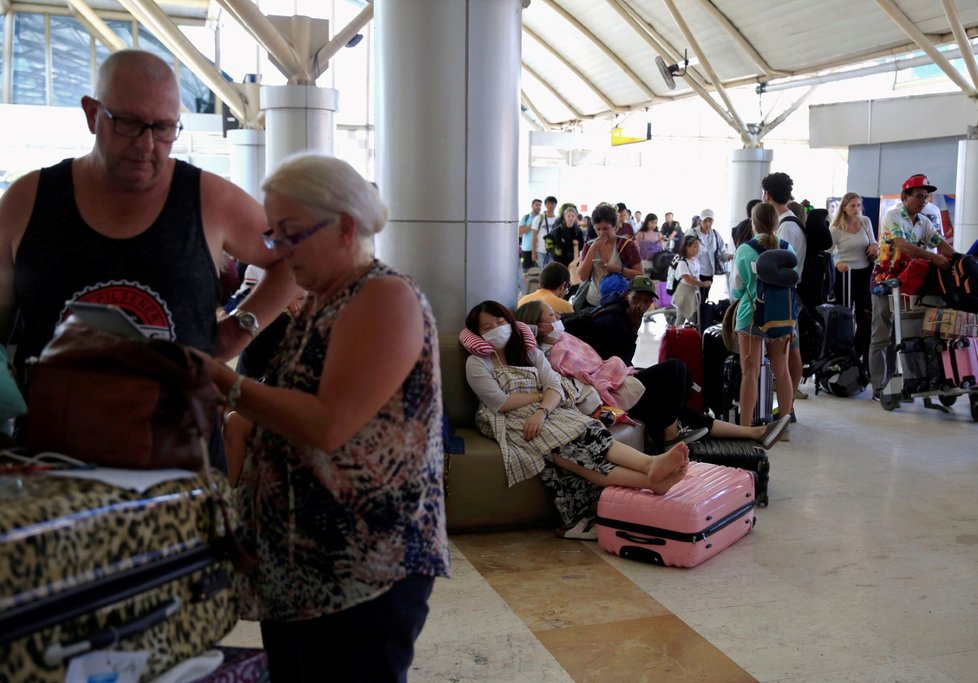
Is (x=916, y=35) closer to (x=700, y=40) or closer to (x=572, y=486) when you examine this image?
(x=700, y=40)

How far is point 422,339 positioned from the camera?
1807mm

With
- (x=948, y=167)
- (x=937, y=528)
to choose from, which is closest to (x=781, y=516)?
(x=937, y=528)

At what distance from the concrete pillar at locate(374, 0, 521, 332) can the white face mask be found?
1086 millimetres

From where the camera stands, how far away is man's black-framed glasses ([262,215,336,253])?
181cm

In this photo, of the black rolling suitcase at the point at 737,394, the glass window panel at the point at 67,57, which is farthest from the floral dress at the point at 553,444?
the glass window panel at the point at 67,57

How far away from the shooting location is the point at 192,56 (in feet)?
59.8

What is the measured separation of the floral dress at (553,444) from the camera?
511 cm

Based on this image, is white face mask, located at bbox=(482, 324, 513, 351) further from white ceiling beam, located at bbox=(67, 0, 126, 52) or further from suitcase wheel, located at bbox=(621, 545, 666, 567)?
white ceiling beam, located at bbox=(67, 0, 126, 52)

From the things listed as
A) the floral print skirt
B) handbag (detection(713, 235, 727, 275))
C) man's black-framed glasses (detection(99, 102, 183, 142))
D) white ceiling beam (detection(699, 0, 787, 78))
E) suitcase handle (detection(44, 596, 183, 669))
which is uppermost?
white ceiling beam (detection(699, 0, 787, 78))

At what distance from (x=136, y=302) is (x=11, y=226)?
326mm

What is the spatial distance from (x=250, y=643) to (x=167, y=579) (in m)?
2.32

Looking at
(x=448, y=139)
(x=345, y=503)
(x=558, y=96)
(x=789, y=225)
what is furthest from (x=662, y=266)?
(x=558, y=96)

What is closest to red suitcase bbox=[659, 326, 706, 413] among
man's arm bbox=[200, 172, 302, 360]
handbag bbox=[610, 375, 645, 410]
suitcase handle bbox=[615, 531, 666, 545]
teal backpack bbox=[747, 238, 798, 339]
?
teal backpack bbox=[747, 238, 798, 339]

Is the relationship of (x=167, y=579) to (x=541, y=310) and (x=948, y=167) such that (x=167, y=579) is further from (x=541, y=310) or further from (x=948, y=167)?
(x=948, y=167)
